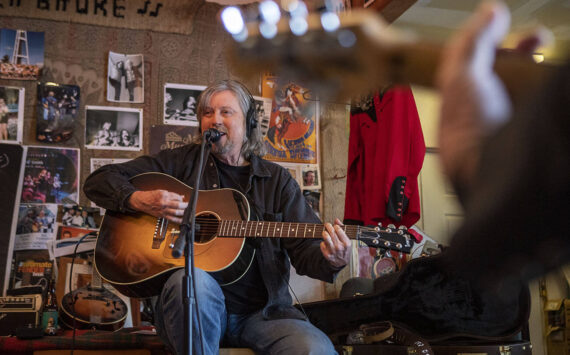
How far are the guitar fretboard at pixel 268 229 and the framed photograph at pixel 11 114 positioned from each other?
1.47 meters

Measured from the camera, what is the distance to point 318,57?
23.0 inches

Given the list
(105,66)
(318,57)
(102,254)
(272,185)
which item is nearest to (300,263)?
(272,185)

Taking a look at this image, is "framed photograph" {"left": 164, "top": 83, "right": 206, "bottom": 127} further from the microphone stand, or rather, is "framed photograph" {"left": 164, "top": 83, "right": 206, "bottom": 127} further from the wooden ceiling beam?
the microphone stand

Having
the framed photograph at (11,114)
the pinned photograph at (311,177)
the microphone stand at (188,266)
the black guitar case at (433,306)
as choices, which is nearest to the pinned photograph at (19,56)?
the framed photograph at (11,114)

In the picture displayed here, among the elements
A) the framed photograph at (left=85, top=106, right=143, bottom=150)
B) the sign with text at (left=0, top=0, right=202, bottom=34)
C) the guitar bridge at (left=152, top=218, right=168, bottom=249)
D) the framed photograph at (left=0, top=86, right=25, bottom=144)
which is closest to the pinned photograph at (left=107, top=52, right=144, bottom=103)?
the framed photograph at (left=85, top=106, right=143, bottom=150)

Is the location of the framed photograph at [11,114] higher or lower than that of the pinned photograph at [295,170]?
higher

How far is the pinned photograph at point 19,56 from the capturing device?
278cm

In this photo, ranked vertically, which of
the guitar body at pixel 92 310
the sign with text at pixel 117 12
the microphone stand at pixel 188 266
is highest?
the sign with text at pixel 117 12

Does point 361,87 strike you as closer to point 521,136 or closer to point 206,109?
point 521,136

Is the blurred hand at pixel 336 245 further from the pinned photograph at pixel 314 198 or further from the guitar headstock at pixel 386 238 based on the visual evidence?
the pinned photograph at pixel 314 198

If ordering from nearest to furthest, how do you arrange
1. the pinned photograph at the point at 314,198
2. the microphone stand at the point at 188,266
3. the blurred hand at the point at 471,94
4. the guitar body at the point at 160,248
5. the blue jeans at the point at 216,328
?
the blurred hand at the point at 471,94 < the microphone stand at the point at 188,266 < the blue jeans at the point at 216,328 < the guitar body at the point at 160,248 < the pinned photograph at the point at 314,198

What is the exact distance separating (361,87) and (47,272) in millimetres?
2457

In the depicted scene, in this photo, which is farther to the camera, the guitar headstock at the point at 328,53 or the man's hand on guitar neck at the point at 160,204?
the man's hand on guitar neck at the point at 160,204

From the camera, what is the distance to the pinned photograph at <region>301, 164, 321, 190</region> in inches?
120
